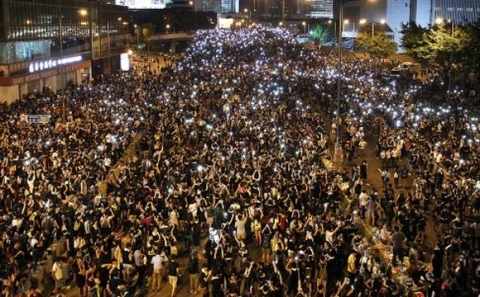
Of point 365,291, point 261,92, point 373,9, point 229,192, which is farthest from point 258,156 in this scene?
point 373,9

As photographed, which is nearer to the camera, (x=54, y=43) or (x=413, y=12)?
(x=54, y=43)

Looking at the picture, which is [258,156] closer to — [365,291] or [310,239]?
[310,239]

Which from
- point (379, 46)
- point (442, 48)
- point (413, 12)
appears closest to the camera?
point (442, 48)

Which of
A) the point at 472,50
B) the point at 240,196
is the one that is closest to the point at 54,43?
the point at 472,50

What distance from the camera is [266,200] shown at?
1864 cm

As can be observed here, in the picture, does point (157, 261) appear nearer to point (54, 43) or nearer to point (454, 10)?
point (54, 43)

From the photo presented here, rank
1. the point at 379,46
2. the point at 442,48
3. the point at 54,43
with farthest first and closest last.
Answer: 1. the point at 379,46
2. the point at 54,43
3. the point at 442,48

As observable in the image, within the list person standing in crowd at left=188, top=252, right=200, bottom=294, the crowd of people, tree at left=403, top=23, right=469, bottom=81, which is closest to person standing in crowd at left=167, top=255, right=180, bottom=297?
the crowd of people

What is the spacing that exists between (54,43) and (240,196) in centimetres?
3756

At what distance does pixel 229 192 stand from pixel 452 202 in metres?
7.07

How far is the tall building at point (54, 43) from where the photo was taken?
43250 mm

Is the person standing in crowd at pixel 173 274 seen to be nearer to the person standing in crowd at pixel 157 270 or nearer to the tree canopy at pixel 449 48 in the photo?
the person standing in crowd at pixel 157 270

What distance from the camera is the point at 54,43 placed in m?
52.0

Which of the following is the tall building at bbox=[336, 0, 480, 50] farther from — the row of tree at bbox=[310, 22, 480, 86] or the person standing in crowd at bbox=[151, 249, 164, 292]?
the person standing in crowd at bbox=[151, 249, 164, 292]
